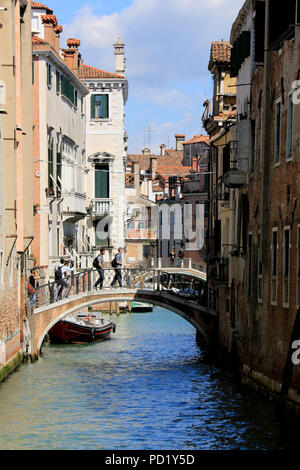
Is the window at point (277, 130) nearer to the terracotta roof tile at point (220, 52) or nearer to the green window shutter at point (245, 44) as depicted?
the green window shutter at point (245, 44)

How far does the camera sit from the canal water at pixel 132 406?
1752 cm

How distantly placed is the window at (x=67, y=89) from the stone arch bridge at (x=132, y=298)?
901cm

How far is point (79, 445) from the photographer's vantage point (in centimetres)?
1731

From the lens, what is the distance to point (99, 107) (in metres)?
49.9

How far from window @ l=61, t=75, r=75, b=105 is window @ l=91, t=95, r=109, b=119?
8.62 m

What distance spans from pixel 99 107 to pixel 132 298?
20796 millimetres

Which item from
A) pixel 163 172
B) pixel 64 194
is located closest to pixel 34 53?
pixel 64 194

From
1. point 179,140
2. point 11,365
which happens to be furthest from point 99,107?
point 179,140

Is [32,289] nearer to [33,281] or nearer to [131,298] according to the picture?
[33,281]

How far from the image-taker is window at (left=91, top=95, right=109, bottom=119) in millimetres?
49781

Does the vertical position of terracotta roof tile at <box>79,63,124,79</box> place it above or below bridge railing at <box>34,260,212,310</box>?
above

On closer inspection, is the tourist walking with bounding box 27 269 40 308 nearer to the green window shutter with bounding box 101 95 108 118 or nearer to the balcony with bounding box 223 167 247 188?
the balcony with bounding box 223 167 247 188

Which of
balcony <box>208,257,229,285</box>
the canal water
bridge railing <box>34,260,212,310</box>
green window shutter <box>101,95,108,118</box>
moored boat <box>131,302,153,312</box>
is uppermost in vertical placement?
green window shutter <box>101,95,108,118</box>

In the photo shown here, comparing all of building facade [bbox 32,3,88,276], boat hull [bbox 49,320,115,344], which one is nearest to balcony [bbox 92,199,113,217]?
building facade [bbox 32,3,88,276]
